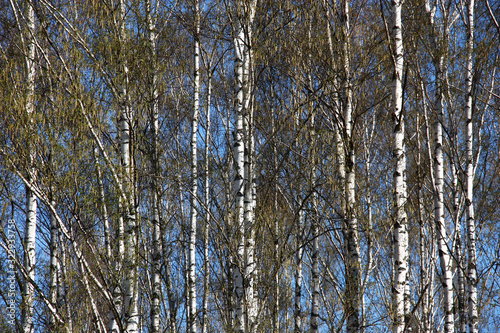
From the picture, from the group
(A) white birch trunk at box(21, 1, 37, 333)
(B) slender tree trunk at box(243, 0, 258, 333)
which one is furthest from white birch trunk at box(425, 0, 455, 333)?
(A) white birch trunk at box(21, 1, 37, 333)

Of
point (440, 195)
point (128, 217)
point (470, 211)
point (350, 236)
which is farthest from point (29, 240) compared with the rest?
point (470, 211)

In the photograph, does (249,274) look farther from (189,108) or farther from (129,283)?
(189,108)

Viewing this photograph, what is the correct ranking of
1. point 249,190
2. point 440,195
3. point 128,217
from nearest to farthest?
1. point 128,217
2. point 249,190
3. point 440,195

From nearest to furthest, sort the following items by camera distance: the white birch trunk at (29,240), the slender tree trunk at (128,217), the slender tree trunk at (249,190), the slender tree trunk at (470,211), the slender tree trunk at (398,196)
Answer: the slender tree trunk at (398,196) < the slender tree trunk at (128,217) < the slender tree trunk at (249,190) < the slender tree trunk at (470,211) < the white birch trunk at (29,240)

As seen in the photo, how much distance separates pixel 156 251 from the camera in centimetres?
702

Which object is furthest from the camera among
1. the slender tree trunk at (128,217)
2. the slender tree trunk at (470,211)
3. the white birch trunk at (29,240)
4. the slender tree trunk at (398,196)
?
the white birch trunk at (29,240)

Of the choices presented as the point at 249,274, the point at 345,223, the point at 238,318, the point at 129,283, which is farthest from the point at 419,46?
the point at 129,283

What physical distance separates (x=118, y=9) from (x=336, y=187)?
3.68 meters

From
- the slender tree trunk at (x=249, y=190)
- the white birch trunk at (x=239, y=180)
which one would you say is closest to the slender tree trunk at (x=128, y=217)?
the white birch trunk at (x=239, y=180)

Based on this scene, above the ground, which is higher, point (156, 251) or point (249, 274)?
point (156, 251)

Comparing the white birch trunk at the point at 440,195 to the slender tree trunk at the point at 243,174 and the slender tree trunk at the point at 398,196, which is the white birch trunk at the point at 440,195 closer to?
the slender tree trunk at the point at 398,196

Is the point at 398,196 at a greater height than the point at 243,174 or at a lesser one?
lesser

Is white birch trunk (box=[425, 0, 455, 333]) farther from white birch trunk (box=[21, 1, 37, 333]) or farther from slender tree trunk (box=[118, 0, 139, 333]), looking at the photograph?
white birch trunk (box=[21, 1, 37, 333])

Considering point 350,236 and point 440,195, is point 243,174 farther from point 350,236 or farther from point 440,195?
point 440,195
